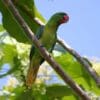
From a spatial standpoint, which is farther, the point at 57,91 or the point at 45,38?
the point at 45,38

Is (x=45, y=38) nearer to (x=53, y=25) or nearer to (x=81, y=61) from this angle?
(x=53, y=25)

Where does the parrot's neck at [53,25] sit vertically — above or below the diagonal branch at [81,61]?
below

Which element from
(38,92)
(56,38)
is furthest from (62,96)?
(56,38)

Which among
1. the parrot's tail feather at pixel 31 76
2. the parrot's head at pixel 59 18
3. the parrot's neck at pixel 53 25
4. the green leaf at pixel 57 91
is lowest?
the green leaf at pixel 57 91

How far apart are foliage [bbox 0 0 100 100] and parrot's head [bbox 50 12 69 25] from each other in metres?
0.06

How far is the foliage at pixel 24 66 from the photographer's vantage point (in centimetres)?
126

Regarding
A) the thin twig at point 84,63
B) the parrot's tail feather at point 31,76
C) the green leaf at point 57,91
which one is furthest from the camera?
the green leaf at point 57,91

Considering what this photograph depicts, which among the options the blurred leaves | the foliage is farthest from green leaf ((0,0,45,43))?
the blurred leaves

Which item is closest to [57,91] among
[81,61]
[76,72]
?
[76,72]

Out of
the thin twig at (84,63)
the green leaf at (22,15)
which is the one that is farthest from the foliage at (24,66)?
the thin twig at (84,63)

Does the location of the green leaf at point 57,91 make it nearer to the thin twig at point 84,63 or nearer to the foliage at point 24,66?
the foliage at point 24,66

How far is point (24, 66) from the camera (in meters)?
1.33

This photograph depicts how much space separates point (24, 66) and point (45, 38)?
122mm

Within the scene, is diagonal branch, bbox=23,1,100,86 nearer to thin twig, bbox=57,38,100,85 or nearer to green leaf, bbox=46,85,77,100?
thin twig, bbox=57,38,100,85
